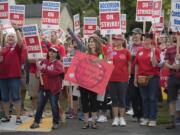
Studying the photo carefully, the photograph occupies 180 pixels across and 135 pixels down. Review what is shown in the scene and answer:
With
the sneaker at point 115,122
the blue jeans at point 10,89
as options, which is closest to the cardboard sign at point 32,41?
the blue jeans at point 10,89

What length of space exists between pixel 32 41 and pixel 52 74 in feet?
2.80

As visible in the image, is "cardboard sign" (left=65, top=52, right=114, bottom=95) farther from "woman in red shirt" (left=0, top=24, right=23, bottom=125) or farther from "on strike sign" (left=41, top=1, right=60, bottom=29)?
"on strike sign" (left=41, top=1, right=60, bottom=29)

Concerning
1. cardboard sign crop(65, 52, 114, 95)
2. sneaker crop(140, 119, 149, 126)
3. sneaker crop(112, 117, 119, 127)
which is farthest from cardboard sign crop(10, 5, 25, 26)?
sneaker crop(140, 119, 149, 126)

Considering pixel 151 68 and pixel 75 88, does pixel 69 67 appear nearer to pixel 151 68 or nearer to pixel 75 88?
pixel 75 88

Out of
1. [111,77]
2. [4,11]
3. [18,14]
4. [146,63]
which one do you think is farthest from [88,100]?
[18,14]

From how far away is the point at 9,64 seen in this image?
1156cm

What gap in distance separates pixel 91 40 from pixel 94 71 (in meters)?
0.68

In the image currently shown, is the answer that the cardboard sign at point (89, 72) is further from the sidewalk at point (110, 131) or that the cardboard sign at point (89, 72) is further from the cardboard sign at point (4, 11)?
the cardboard sign at point (4, 11)

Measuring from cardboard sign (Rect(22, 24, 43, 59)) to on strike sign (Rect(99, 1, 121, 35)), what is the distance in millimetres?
1708

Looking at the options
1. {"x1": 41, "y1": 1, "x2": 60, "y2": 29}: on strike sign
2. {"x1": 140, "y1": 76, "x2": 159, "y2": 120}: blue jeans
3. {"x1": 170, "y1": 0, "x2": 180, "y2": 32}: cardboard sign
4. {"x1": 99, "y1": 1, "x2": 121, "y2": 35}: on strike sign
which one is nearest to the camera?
{"x1": 170, "y1": 0, "x2": 180, "y2": 32}: cardboard sign

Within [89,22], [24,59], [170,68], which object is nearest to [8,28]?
[24,59]

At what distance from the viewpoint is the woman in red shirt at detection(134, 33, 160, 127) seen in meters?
11.6

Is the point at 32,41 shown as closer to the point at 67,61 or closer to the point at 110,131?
the point at 67,61

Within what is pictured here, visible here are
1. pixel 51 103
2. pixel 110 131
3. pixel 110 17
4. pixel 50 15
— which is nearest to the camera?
pixel 110 131
